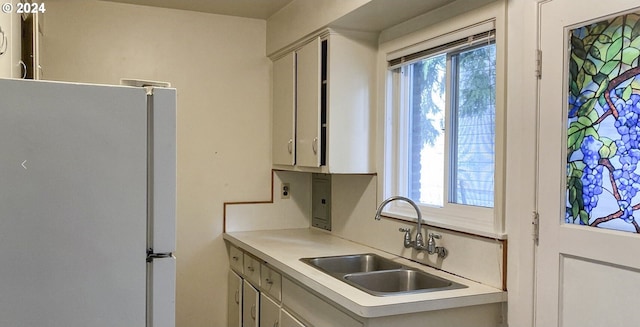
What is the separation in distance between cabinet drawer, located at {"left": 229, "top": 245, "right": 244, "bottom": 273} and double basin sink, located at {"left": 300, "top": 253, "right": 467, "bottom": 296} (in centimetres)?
84

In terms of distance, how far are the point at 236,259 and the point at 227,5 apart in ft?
5.47

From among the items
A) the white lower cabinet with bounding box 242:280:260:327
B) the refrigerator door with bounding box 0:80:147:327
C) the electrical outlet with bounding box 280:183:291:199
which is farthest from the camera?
the electrical outlet with bounding box 280:183:291:199

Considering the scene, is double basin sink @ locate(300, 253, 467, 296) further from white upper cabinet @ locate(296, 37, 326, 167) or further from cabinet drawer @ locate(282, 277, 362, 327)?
white upper cabinet @ locate(296, 37, 326, 167)

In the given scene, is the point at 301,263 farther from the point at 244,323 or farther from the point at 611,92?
the point at 611,92

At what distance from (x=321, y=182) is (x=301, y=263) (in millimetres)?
1173

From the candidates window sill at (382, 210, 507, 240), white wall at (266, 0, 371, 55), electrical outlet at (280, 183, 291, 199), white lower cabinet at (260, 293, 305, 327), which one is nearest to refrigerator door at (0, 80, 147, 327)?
white lower cabinet at (260, 293, 305, 327)

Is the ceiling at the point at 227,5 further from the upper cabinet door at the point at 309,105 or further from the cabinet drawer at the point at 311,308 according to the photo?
the cabinet drawer at the point at 311,308

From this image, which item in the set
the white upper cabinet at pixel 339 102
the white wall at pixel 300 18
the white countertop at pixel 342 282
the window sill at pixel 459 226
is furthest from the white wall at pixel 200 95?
the window sill at pixel 459 226

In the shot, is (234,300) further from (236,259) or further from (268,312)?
(268,312)

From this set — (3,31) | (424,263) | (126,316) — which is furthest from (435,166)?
(3,31)

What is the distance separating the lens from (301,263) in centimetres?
238

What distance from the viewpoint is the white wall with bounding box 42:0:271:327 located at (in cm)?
314

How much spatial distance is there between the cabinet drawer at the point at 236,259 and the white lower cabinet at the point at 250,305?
0.52 feet

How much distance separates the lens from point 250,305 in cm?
299
